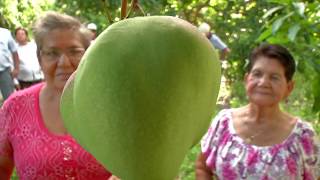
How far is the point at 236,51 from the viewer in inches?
227

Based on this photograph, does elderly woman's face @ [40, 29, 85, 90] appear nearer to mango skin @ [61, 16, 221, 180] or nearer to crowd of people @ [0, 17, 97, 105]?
mango skin @ [61, 16, 221, 180]

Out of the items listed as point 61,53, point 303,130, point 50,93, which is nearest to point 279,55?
point 303,130

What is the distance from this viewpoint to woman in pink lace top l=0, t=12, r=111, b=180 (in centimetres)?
122

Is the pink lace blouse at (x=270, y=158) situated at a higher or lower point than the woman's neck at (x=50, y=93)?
lower

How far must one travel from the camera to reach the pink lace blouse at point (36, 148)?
139 centimetres

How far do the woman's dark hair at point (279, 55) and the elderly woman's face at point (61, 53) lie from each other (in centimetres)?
85

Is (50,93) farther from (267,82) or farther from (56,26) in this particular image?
(267,82)

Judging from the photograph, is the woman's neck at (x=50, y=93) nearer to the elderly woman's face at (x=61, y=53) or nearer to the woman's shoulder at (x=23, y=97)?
the woman's shoulder at (x=23, y=97)

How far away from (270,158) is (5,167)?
0.81 metres

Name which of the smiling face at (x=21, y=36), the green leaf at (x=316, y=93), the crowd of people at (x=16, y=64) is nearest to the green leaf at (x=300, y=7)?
the green leaf at (x=316, y=93)

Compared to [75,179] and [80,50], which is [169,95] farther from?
[75,179]

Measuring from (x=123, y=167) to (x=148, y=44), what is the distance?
149 millimetres

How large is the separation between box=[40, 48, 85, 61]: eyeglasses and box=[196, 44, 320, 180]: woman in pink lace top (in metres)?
0.82

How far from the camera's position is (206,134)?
1.96 m
